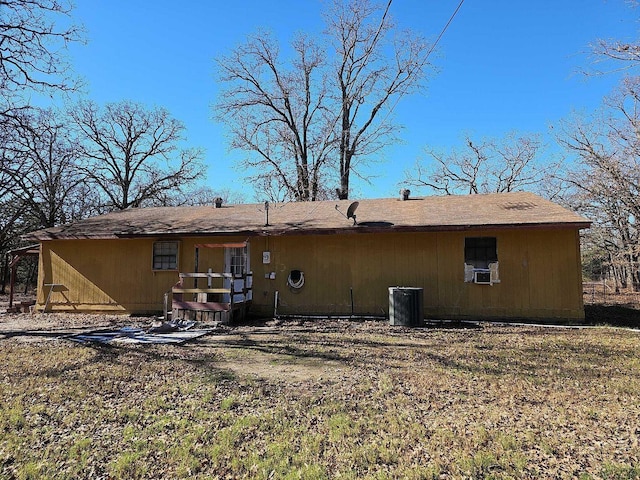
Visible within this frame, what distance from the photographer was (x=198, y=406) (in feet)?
14.3

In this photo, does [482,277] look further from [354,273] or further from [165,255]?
[165,255]

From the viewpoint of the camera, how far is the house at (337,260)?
1009cm

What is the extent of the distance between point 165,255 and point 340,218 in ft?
16.5

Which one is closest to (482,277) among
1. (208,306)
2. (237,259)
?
(237,259)

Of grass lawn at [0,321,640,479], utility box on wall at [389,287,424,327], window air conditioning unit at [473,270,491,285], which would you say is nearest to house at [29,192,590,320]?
window air conditioning unit at [473,270,491,285]

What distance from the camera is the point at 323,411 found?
4184 millimetres

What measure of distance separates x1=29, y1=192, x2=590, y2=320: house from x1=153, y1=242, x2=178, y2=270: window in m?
0.03

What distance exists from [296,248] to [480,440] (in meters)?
8.24

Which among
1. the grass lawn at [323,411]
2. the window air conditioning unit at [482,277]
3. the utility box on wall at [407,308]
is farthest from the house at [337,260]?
the grass lawn at [323,411]

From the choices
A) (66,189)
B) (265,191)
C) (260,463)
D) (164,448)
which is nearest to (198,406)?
(164,448)

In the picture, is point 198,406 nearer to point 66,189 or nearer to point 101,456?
point 101,456

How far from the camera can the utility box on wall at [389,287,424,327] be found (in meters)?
9.41

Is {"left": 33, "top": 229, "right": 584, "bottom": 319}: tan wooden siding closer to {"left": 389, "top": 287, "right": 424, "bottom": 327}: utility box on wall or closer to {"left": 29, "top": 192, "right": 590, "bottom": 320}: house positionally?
{"left": 29, "top": 192, "right": 590, "bottom": 320}: house

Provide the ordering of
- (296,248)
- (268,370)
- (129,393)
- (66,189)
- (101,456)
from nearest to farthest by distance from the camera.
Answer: (101,456), (129,393), (268,370), (296,248), (66,189)
